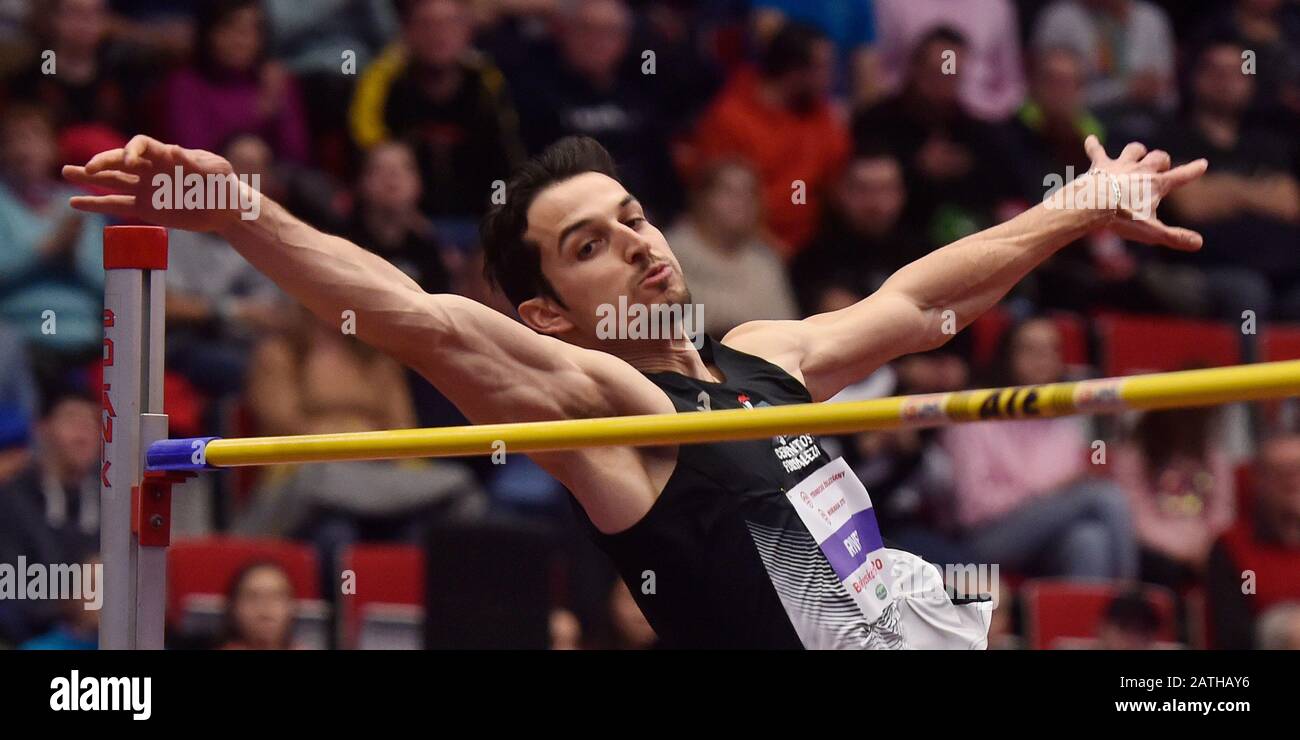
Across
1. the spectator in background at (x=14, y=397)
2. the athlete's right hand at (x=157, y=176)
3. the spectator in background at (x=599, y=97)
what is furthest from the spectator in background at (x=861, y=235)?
the athlete's right hand at (x=157, y=176)

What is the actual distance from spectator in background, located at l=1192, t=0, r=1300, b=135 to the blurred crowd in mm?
134

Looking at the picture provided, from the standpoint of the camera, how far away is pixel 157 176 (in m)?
3.26

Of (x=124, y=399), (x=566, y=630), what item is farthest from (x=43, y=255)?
(x=124, y=399)

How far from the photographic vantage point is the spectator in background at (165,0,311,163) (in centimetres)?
722

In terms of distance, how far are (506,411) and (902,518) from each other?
3.75m

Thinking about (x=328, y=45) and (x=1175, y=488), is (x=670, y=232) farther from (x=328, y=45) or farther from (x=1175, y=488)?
(x=1175, y=488)

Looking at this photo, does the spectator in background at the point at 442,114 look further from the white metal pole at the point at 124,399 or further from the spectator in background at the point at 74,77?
the white metal pole at the point at 124,399

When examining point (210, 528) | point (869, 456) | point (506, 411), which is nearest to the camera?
point (506, 411)

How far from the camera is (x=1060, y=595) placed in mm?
6719

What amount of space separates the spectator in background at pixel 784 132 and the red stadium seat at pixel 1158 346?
145cm

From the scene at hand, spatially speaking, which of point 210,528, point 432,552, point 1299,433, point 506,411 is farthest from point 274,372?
point 1299,433

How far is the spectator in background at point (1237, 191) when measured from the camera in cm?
867

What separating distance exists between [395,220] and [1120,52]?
443 cm
